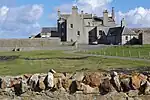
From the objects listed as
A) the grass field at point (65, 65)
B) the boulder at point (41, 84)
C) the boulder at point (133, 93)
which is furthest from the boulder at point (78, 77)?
the grass field at point (65, 65)

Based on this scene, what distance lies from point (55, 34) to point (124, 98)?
120 metres

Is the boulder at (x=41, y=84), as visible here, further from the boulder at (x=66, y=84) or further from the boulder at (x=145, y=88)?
the boulder at (x=145, y=88)

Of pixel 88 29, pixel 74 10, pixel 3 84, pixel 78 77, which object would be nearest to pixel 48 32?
pixel 88 29

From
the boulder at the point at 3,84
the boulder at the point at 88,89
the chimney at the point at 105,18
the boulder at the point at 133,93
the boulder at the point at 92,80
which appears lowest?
the boulder at the point at 133,93

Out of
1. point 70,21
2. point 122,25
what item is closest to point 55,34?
point 70,21

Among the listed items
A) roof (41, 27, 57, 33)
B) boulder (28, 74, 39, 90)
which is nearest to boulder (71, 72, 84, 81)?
boulder (28, 74, 39, 90)

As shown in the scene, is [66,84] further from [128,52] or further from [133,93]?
[128,52]

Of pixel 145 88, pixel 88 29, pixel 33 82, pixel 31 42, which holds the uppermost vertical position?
pixel 88 29

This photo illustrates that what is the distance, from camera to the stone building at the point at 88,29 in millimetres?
114438

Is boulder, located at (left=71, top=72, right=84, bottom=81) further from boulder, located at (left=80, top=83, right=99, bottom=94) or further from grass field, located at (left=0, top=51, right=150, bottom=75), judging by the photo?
grass field, located at (left=0, top=51, right=150, bottom=75)

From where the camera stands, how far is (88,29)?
12119 cm

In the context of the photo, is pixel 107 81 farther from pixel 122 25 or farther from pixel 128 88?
pixel 122 25

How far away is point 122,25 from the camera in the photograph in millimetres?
114625

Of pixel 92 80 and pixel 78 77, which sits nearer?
pixel 92 80
